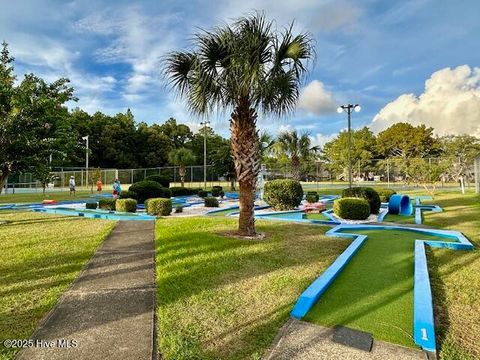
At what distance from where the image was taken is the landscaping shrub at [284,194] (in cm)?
1394

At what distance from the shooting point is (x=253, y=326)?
10.7ft

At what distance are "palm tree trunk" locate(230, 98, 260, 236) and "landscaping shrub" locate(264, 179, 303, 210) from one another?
20.6ft

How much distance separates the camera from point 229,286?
4418 millimetres

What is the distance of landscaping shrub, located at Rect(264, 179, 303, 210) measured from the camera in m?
13.9

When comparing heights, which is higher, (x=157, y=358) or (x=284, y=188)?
(x=284, y=188)

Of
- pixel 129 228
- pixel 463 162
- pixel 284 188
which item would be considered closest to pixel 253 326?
pixel 129 228

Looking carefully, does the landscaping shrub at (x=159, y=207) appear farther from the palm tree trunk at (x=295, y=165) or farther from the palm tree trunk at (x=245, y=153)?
the palm tree trunk at (x=295, y=165)

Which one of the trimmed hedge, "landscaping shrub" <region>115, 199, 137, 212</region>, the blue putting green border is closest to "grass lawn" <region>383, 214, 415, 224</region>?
the blue putting green border

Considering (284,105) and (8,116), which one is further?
(8,116)

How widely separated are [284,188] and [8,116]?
33.1 ft

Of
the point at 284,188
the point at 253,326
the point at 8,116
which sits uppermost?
the point at 8,116

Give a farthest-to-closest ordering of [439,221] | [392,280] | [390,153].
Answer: [390,153], [439,221], [392,280]

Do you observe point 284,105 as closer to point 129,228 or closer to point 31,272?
point 129,228

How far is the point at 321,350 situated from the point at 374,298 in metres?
1.53
